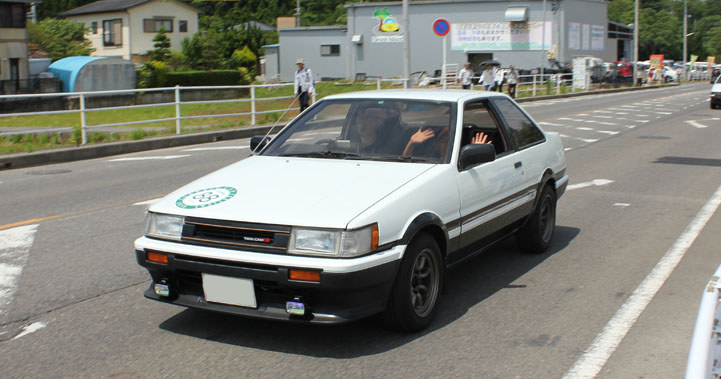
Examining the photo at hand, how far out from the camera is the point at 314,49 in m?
64.8

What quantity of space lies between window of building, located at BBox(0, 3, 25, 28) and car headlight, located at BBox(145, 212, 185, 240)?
41.3 meters

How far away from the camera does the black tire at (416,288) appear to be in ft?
15.3

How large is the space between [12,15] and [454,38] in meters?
31.3

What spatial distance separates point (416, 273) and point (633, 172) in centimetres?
895

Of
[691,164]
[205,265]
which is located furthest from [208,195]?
[691,164]

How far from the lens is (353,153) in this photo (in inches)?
222

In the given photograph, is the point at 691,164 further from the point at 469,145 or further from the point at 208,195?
the point at 208,195

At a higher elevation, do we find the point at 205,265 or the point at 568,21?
the point at 568,21

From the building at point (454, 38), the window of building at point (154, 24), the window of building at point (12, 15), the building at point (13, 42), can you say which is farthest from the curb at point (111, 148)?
the window of building at point (154, 24)

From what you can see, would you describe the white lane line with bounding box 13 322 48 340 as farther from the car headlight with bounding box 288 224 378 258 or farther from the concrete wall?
the concrete wall

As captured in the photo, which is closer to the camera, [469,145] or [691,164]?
[469,145]

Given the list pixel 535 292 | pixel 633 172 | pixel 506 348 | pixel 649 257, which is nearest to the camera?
pixel 506 348

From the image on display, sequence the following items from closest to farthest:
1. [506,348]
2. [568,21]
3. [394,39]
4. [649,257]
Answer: [506,348] < [649,257] < [568,21] < [394,39]

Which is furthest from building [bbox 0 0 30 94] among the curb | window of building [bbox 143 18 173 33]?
the curb
